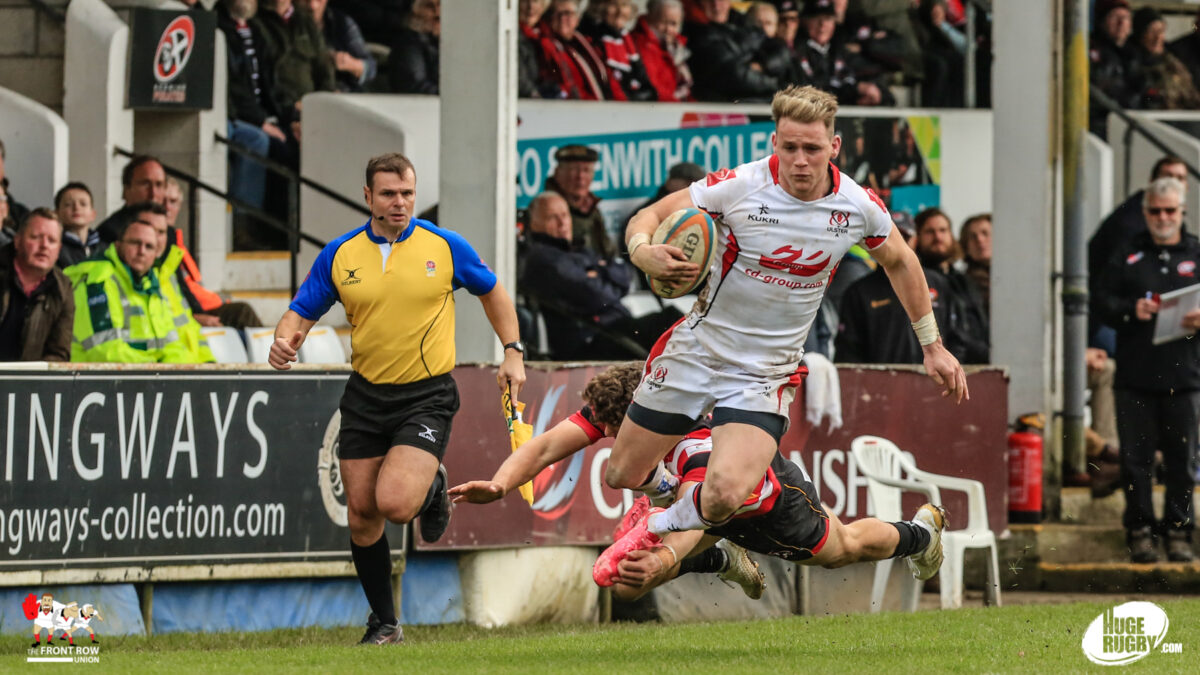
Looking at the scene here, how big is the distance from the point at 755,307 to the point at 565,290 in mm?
6145

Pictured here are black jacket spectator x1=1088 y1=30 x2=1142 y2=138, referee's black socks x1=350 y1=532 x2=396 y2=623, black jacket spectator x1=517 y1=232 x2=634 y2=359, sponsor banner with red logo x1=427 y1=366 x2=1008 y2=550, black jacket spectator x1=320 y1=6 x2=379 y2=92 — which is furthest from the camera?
black jacket spectator x1=1088 y1=30 x2=1142 y2=138

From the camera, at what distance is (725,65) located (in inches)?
645

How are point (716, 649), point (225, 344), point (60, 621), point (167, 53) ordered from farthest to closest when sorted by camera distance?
point (167, 53), point (225, 344), point (60, 621), point (716, 649)

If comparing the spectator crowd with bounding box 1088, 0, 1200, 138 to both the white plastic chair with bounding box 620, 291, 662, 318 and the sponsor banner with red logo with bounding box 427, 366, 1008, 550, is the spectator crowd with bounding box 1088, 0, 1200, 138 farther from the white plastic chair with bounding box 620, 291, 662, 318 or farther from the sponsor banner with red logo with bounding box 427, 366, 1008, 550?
the sponsor banner with red logo with bounding box 427, 366, 1008, 550

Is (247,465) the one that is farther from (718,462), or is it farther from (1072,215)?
(1072,215)

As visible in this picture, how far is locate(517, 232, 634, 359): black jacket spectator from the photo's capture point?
1411 cm

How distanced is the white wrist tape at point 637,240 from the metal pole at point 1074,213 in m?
7.64

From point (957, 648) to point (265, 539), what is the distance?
167 inches

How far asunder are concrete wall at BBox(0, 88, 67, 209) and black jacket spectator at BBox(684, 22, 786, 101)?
5525 mm

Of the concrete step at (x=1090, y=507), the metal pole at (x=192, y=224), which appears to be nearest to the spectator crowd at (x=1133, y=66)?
the concrete step at (x=1090, y=507)

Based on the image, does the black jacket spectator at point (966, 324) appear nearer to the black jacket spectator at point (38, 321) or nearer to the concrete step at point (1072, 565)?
the concrete step at point (1072, 565)

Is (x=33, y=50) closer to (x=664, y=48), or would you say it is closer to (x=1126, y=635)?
(x=664, y=48)

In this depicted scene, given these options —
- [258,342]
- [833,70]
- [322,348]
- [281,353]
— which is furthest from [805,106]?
[833,70]

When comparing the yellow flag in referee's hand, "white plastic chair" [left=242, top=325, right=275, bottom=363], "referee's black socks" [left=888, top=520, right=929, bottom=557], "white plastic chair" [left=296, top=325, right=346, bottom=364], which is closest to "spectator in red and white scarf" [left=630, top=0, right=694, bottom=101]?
"white plastic chair" [left=296, top=325, right=346, bottom=364]
